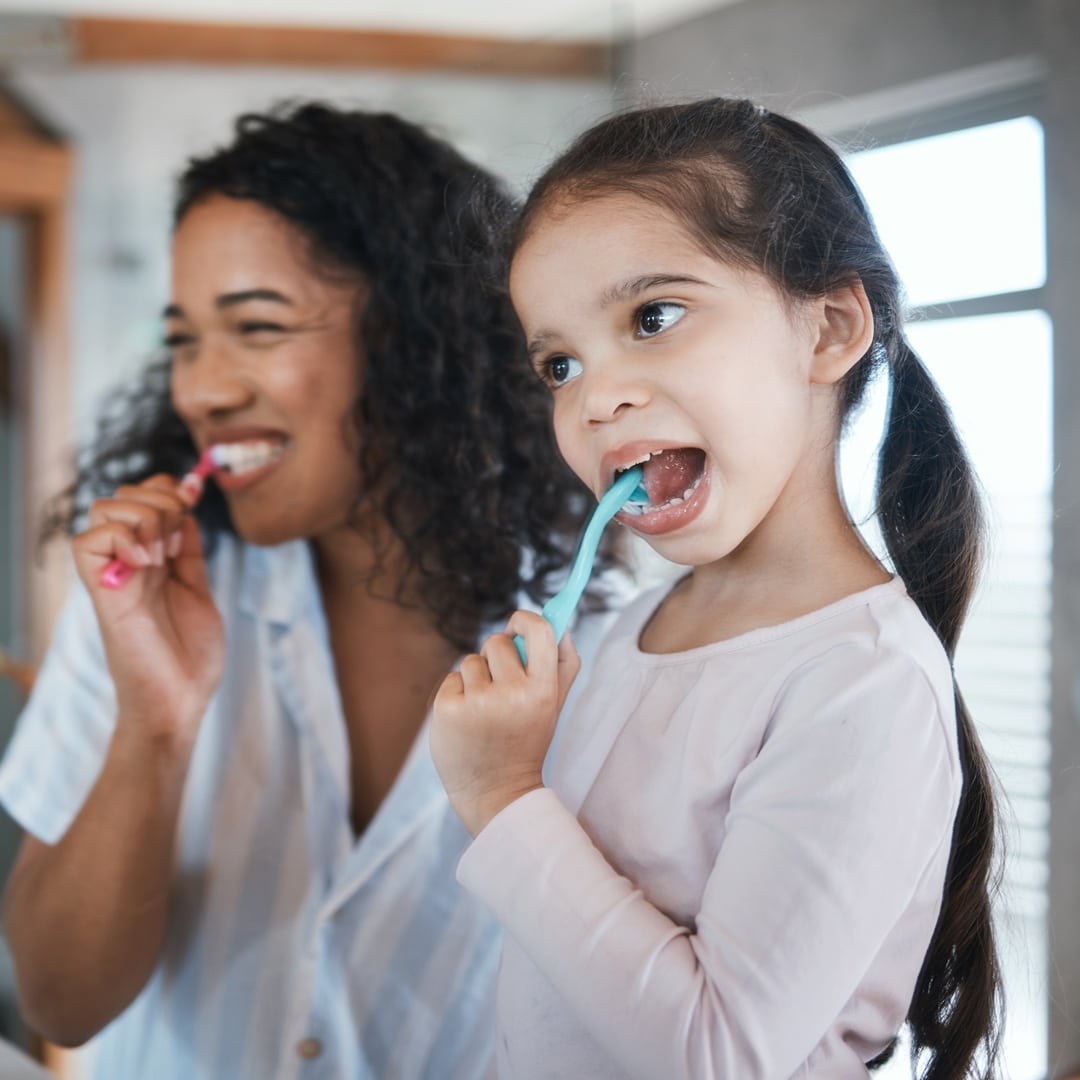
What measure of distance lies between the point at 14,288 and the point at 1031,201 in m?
0.82

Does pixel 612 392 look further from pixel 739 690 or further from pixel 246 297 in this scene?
pixel 246 297

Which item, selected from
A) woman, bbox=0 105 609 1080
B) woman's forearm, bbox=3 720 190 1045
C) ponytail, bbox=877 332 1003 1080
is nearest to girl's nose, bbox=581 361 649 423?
ponytail, bbox=877 332 1003 1080

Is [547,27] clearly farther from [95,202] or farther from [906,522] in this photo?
[906,522]

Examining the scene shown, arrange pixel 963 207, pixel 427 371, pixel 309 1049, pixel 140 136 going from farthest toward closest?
pixel 140 136 → pixel 427 371 → pixel 309 1049 → pixel 963 207

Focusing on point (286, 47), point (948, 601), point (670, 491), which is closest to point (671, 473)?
point (670, 491)

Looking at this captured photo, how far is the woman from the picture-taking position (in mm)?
612

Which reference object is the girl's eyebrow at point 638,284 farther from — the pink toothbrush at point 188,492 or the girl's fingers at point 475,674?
the pink toothbrush at point 188,492

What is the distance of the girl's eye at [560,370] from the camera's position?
0.38 metres

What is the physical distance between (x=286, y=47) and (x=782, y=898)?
3.04ft

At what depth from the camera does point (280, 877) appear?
65 centimetres

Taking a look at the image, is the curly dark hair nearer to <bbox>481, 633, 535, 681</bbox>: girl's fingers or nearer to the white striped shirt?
the white striped shirt

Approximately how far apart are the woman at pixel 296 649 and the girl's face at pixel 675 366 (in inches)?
10.0

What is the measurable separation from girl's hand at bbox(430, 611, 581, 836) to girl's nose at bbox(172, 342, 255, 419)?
1.12ft

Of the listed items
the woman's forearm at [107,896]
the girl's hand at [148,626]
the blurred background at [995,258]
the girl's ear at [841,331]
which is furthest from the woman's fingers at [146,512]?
the girl's ear at [841,331]
